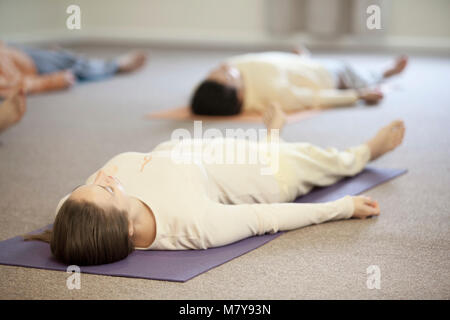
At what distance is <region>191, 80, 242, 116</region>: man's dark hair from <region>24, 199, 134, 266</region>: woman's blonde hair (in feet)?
5.43

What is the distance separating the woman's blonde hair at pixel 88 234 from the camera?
1279 millimetres

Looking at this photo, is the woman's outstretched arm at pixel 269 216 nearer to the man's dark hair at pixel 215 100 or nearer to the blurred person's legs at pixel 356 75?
the man's dark hair at pixel 215 100

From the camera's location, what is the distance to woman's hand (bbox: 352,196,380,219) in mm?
1659

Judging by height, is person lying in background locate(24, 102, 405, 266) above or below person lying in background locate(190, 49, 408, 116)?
below

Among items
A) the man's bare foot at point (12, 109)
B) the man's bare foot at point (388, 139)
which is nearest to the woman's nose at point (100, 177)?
the man's bare foot at point (388, 139)

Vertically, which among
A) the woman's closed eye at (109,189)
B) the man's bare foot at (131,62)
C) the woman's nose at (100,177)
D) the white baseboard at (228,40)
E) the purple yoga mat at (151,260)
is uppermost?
the white baseboard at (228,40)

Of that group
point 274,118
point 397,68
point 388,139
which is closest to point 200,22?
point 397,68

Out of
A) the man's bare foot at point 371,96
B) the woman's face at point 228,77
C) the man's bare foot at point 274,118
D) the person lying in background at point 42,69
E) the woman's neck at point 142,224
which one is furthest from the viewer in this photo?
the person lying in background at point 42,69

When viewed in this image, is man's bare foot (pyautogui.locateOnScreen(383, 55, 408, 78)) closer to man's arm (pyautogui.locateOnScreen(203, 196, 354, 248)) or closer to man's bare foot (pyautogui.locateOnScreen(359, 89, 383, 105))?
man's bare foot (pyautogui.locateOnScreen(359, 89, 383, 105))

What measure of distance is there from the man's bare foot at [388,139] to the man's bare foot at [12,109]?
1389 millimetres

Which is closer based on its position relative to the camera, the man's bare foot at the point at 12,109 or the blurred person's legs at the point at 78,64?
the man's bare foot at the point at 12,109

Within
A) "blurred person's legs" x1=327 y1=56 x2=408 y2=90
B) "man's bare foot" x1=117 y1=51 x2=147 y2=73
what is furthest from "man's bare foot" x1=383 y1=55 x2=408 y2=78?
"man's bare foot" x1=117 y1=51 x2=147 y2=73

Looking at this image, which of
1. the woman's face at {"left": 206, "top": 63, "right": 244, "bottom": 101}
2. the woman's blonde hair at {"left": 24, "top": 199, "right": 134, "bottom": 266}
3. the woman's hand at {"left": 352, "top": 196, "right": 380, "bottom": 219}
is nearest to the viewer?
the woman's blonde hair at {"left": 24, "top": 199, "right": 134, "bottom": 266}
